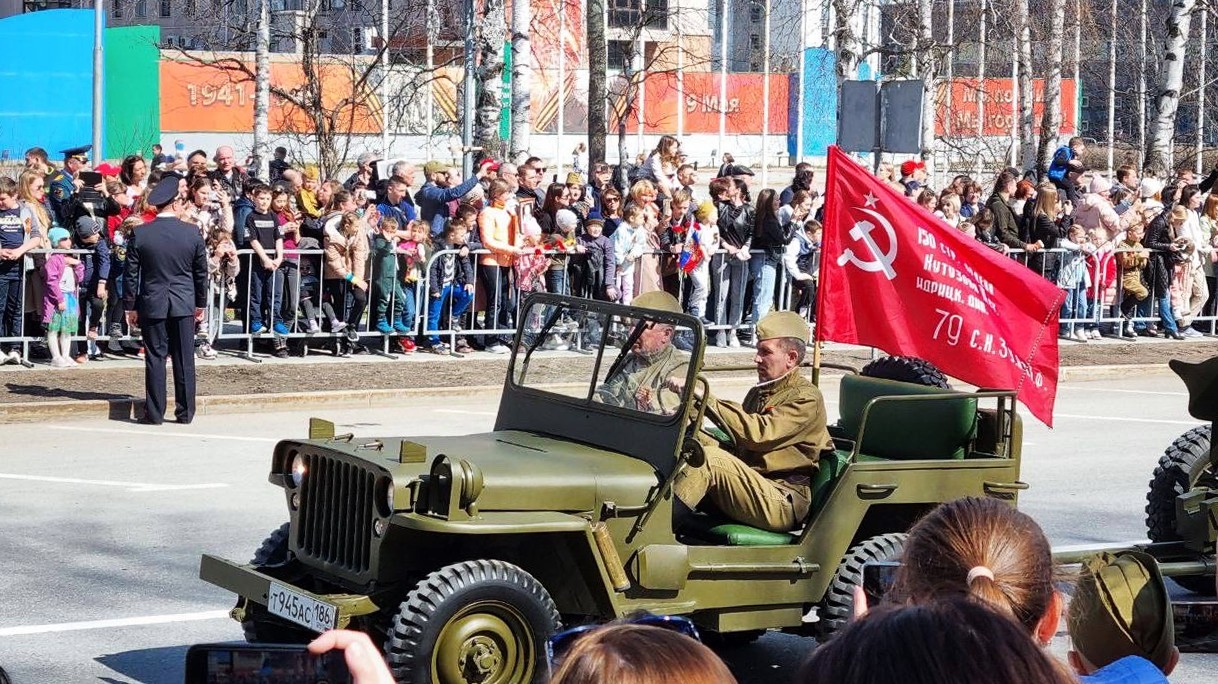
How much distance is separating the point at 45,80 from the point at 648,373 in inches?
1349

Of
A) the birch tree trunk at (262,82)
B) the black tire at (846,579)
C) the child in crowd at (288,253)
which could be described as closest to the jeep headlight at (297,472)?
the black tire at (846,579)

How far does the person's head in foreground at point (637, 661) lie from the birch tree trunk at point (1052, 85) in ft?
107

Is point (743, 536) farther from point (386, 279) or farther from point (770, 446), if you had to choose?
point (386, 279)

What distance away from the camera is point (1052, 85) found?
121 feet

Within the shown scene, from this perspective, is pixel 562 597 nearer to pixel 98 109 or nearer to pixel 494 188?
pixel 494 188

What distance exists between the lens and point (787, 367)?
7.37 metres

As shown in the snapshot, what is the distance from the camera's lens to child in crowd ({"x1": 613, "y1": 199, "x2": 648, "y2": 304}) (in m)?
17.4

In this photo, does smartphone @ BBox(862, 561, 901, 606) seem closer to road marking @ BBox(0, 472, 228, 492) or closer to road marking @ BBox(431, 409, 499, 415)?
road marking @ BBox(0, 472, 228, 492)

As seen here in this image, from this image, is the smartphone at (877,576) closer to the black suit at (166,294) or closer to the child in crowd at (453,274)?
the black suit at (166,294)

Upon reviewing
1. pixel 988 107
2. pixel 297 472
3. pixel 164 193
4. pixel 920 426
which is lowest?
pixel 297 472

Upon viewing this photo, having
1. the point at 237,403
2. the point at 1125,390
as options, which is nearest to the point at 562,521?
the point at 237,403

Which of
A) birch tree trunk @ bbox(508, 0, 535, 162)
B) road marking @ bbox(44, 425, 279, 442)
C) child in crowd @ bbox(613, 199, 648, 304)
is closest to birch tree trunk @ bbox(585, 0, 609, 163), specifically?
birch tree trunk @ bbox(508, 0, 535, 162)

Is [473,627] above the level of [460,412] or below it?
above

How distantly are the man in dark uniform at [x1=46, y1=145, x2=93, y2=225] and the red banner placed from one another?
9831mm
